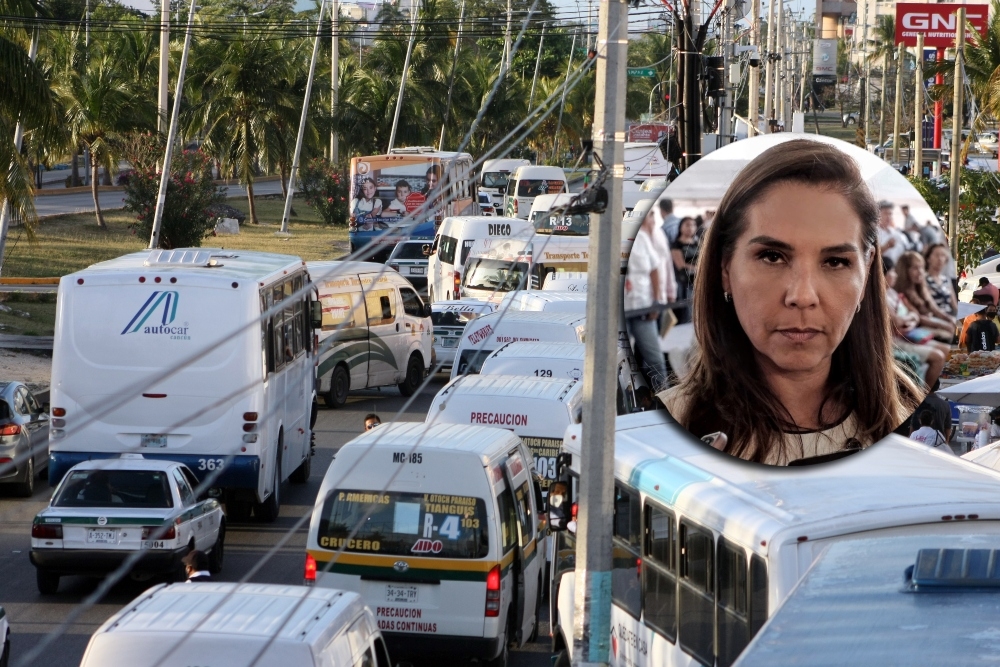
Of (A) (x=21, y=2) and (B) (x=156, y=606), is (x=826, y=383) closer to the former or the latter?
(B) (x=156, y=606)

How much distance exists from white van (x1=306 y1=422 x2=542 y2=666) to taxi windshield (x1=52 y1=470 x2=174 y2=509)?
3.40 metres

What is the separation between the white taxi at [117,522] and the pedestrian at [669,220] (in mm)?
10969

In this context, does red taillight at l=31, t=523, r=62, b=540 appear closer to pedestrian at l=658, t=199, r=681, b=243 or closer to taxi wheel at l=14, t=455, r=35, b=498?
taxi wheel at l=14, t=455, r=35, b=498

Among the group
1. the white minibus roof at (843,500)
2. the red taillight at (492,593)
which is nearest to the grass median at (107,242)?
the red taillight at (492,593)

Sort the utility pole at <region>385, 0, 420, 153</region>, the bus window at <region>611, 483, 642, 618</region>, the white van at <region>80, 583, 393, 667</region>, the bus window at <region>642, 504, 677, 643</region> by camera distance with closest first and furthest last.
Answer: the white van at <region>80, 583, 393, 667</region>, the bus window at <region>642, 504, 677, 643</region>, the bus window at <region>611, 483, 642, 618</region>, the utility pole at <region>385, 0, 420, 153</region>

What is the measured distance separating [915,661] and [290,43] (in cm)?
6144

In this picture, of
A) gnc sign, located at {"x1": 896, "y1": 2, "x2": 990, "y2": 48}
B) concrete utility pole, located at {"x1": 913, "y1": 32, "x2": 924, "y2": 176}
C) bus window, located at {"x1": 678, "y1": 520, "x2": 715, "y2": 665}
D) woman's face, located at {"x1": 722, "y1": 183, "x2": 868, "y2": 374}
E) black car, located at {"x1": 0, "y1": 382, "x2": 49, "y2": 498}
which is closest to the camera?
woman's face, located at {"x1": 722, "y1": 183, "x2": 868, "y2": 374}

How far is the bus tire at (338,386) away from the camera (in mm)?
25219

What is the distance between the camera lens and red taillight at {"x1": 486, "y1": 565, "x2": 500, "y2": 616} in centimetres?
1134

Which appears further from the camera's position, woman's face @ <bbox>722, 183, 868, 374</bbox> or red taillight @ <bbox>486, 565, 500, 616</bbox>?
red taillight @ <bbox>486, 565, 500, 616</bbox>

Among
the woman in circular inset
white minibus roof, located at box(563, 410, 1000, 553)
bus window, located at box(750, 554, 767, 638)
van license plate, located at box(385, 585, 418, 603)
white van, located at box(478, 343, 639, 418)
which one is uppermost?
the woman in circular inset

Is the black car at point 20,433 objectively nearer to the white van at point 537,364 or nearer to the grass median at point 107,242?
the white van at point 537,364

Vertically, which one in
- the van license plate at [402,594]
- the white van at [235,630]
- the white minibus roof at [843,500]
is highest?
the white minibus roof at [843,500]

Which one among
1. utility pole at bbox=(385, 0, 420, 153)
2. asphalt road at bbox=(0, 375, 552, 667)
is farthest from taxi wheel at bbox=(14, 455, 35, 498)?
utility pole at bbox=(385, 0, 420, 153)
